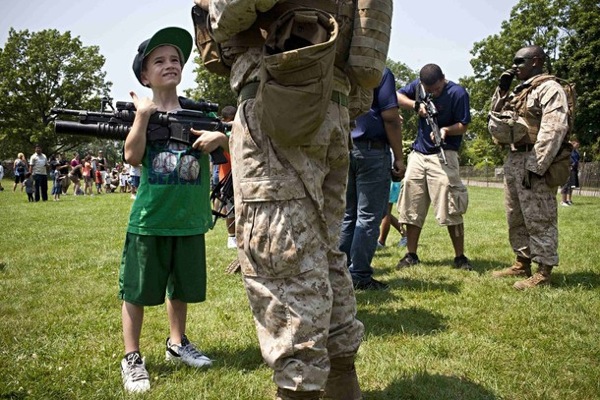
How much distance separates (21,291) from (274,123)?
172 inches

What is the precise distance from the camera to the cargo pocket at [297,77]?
1.80m

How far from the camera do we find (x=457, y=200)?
585 centimetres

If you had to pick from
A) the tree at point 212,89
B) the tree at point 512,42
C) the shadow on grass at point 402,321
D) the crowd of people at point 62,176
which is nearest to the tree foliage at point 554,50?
the tree at point 512,42

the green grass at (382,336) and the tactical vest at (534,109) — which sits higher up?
the tactical vest at (534,109)

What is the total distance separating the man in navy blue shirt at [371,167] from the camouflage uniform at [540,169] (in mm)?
1409

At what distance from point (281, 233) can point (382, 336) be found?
1.94 metres

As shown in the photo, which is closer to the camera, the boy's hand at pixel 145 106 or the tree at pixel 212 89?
the boy's hand at pixel 145 106

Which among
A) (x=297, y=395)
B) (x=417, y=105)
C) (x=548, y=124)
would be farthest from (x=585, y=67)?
(x=297, y=395)

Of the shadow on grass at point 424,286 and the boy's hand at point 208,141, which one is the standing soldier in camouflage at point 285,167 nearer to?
the boy's hand at point 208,141

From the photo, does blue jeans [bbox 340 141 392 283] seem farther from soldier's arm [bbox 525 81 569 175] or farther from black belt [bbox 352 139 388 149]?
soldier's arm [bbox 525 81 569 175]

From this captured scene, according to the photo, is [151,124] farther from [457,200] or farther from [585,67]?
[585,67]

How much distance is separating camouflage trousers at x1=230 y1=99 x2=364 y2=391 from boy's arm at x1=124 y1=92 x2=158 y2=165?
0.91 metres

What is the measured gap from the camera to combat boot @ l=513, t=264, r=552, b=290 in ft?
15.6

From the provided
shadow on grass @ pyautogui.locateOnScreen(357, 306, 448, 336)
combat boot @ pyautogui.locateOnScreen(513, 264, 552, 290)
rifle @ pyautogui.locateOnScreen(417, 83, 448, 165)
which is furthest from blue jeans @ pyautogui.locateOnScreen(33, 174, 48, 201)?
combat boot @ pyautogui.locateOnScreen(513, 264, 552, 290)
